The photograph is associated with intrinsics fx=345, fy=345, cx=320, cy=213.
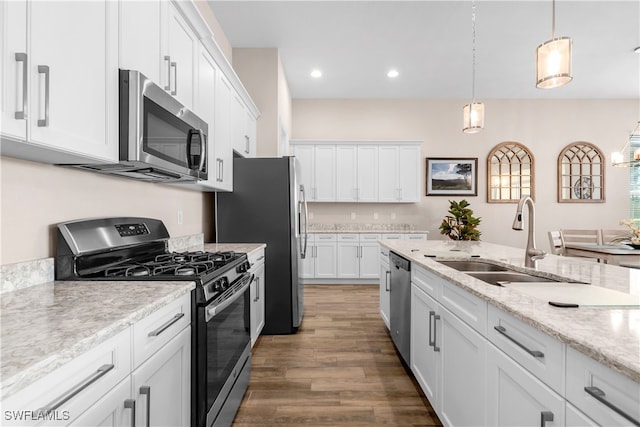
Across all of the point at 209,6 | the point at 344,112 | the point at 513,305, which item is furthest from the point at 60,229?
the point at 344,112

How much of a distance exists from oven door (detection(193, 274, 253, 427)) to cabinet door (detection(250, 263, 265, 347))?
1.41ft

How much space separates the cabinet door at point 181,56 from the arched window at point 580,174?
679 cm

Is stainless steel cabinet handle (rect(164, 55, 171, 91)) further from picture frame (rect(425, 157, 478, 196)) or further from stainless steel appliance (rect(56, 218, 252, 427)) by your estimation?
picture frame (rect(425, 157, 478, 196))

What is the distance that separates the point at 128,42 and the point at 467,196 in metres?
6.13

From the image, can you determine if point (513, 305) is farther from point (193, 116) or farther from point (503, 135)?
point (503, 135)

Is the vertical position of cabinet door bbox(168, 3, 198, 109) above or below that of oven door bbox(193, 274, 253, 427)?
above

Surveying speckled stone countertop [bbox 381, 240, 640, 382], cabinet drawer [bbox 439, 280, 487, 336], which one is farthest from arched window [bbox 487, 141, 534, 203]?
cabinet drawer [bbox 439, 280, 487, 336]

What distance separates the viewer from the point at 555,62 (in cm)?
221

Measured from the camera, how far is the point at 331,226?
6348mm

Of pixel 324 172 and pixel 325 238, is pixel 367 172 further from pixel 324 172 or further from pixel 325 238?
pixel 325 238

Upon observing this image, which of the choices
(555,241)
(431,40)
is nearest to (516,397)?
(431,40)

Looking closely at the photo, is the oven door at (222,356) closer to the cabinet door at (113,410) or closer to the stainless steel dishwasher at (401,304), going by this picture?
the cabinet door at (113,410)

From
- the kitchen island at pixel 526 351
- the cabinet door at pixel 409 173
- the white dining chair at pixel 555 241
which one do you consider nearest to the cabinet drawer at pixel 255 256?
the kitchen island at pixel 526 351

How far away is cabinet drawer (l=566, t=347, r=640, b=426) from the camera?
27.6 inches
